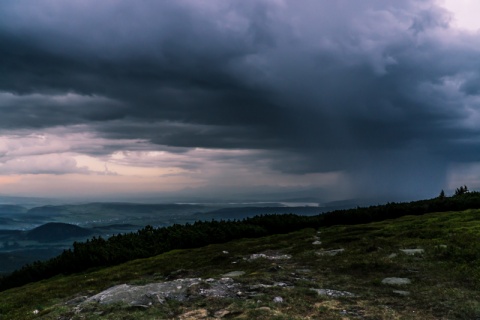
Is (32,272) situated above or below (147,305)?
below

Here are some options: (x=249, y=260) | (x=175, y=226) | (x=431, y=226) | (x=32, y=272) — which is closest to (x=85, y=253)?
(x=32, y=272)

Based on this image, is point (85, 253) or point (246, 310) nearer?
point (246, 310)

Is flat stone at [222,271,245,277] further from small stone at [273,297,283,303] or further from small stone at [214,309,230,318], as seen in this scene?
small stone at [214,309,230,318]

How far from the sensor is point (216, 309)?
13.1 m

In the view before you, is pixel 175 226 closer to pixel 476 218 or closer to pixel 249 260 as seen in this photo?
pixel 249 260

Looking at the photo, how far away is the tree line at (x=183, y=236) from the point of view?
3444cm

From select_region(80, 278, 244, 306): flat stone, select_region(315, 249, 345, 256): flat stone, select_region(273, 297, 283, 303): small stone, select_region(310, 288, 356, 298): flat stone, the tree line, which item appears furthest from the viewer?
the tree line

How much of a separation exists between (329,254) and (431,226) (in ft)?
38.3

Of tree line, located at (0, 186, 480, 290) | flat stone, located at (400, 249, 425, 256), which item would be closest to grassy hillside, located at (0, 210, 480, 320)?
flat stone, located at (400, 249, 425, 256)

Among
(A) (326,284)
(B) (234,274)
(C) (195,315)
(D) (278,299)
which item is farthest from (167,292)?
(A) (326,284)

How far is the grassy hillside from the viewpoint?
12.8 metres

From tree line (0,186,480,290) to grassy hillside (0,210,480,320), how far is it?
739cm

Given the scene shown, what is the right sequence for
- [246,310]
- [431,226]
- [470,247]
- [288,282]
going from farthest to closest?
[431,226] < [470,247] < [288,282] < [246,310]

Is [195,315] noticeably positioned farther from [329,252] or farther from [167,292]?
[329,252]
